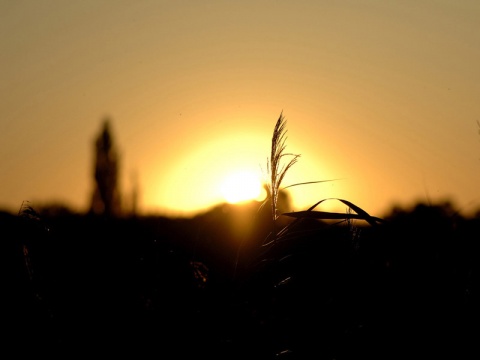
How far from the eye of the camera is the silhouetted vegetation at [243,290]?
2992mm

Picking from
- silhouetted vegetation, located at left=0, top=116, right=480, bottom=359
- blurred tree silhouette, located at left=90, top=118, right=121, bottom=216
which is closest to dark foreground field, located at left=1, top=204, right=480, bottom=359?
silhouetted vegetation, located at left=0, top=116, right=480, bottom=359

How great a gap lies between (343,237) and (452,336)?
2.97ft

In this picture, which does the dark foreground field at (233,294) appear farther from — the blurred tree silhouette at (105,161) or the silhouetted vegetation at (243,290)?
the blurred tree silhouette at (105,161)

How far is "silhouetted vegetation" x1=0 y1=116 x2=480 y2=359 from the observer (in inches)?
118

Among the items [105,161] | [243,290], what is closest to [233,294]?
[243,290]

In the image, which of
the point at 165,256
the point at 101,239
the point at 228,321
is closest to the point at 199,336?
the point at 228,321

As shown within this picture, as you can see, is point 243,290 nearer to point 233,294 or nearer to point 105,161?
point 233,294

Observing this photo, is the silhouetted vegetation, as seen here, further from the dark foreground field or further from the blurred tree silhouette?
the blurred tree silhouette

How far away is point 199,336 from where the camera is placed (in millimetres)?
3033

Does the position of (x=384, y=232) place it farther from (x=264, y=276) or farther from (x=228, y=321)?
(x=228, y=321)

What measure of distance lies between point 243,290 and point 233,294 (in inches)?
3.6

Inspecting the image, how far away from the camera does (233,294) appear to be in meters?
3.25

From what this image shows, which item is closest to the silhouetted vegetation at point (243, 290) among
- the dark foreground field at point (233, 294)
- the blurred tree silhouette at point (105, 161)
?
the dark foreground field at point (233, 294)

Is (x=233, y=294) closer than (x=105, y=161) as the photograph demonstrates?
Yes
